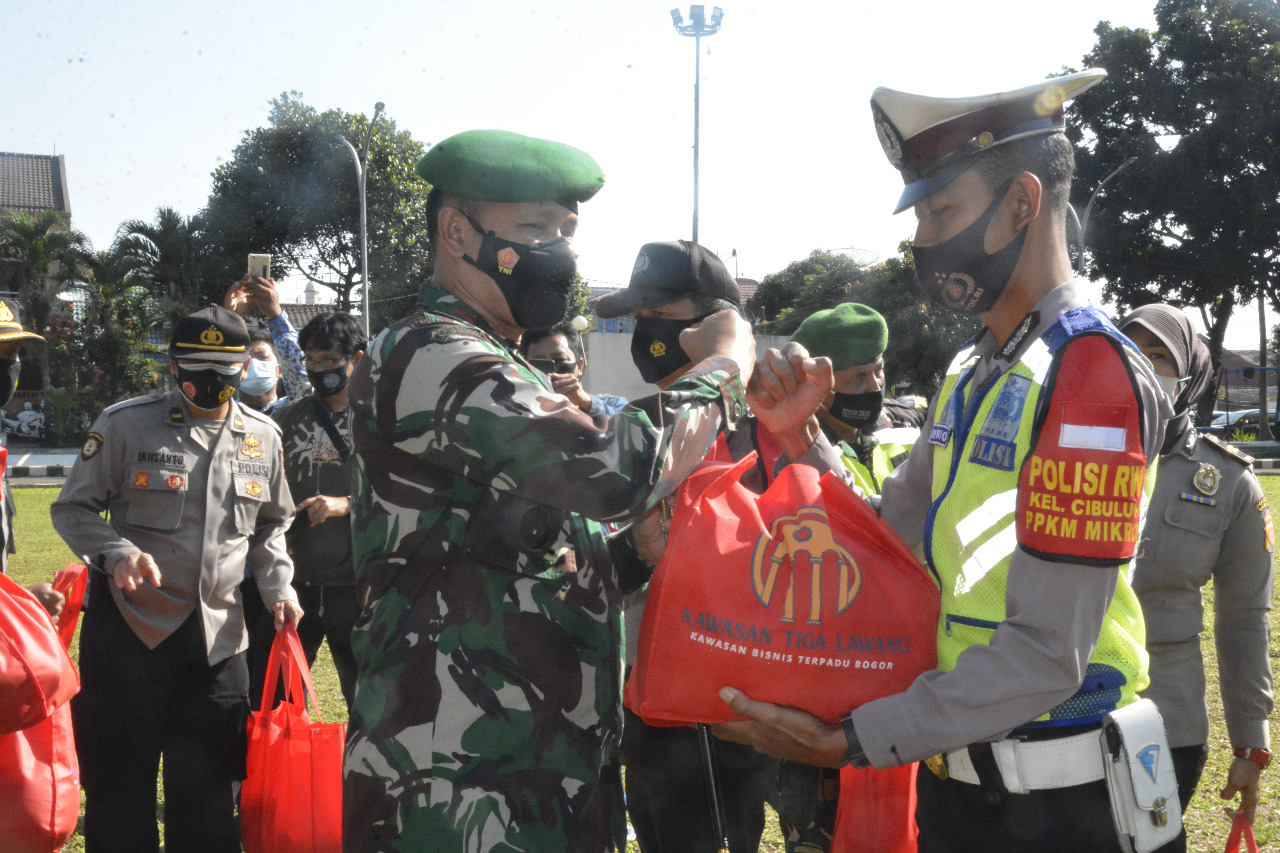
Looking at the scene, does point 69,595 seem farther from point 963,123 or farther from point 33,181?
point 33,181

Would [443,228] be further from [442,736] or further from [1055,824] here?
[1055,824]

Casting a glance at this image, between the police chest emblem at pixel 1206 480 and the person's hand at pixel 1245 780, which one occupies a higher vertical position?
the police chest emblem at pixel 1206 480

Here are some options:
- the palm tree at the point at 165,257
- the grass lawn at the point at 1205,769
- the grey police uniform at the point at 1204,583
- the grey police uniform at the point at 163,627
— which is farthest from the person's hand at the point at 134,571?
the palm tree at the point at 165,257

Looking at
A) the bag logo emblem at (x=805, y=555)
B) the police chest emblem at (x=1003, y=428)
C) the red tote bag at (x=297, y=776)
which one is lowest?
the red tote bag at (x=297, y=776)

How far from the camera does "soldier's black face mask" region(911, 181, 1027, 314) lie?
1850 millimetres

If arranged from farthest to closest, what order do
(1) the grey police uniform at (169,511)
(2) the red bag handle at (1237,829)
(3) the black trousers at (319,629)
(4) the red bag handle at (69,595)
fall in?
(3) the black trousers at (319,629) < (1) the grey police uniform at (169,511) < (4) the red bag handle at (69,595) < (2) the red bag handle at (1237,829)

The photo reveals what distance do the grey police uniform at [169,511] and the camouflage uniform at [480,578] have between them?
2.19 meters

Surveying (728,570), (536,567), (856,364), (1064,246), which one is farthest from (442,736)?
(856,364)

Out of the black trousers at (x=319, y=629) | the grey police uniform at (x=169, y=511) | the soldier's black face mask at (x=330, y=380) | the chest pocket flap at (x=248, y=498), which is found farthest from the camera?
the soldier's black face mask at (x=330, y=380)

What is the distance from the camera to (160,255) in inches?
1378

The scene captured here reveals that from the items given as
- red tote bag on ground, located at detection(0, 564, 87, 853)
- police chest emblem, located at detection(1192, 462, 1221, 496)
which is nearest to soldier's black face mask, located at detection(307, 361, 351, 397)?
red tote bag on ground, located at detection(0, 564, 87, 853)

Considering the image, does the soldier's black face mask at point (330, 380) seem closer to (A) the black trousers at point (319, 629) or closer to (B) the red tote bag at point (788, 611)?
(A) the black trousers at point (319, 629)

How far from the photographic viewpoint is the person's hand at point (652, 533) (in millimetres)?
2172

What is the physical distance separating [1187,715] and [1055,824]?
1626 mm
